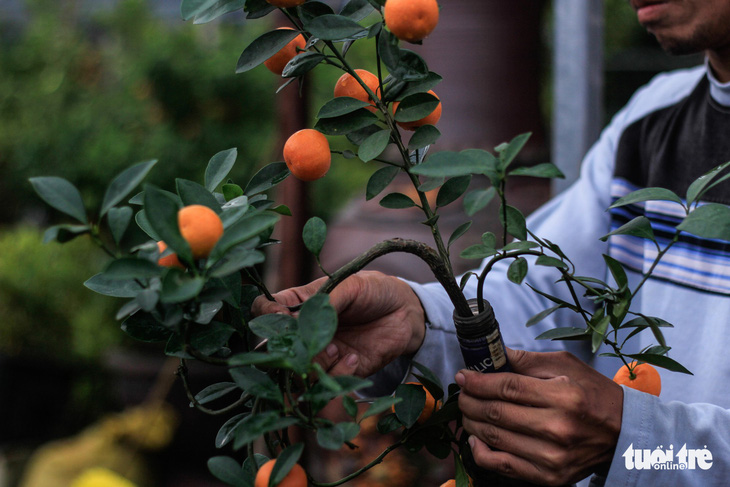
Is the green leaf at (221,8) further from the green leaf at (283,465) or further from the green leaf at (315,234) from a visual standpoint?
the green leaf at (283,465)

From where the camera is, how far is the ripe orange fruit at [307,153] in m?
0.54

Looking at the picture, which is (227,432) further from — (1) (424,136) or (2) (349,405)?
(1) (424,136)

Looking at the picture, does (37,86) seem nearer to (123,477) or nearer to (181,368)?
(123,477)

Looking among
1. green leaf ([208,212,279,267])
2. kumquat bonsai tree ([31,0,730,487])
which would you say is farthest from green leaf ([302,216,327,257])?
green leaf ([208,212,279,267])

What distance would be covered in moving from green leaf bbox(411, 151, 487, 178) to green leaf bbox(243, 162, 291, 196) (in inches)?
5.9

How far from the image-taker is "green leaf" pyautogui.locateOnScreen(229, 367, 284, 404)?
0.45 metres

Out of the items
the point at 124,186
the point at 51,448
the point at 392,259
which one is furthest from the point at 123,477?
the point at 124,186

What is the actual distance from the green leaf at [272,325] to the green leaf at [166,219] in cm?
8

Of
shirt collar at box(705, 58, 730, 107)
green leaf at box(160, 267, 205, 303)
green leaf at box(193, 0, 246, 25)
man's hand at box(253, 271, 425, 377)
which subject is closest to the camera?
green leaf at box(160, 267, 205, 303)

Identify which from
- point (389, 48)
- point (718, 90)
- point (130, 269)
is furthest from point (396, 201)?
point (718, 90)

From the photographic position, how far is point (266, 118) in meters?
2.51

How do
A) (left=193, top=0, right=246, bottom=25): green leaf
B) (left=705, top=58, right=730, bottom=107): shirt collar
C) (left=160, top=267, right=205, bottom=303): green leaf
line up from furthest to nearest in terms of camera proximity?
(left=705, top=58, right=730, bottom=107): shirt collar, (left=193, top=0, right=246, bottom=25): green leaf, (left=160, top=267, right=205, bottom=303): green leaf

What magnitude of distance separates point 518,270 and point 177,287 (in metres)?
0.25

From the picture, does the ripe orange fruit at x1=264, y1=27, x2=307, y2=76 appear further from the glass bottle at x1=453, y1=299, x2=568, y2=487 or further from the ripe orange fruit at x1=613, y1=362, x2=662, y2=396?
the ripe orange fruit at x1=613, y1=362, x2=662, y2=396
